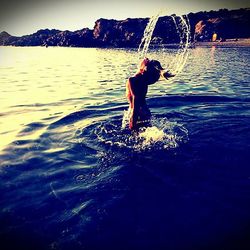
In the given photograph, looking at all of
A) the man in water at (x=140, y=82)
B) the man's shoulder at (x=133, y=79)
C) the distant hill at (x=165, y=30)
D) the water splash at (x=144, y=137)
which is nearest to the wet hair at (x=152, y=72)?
the man in water at (x=140, y=82)

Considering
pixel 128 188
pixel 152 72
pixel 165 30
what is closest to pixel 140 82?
pixel 152 72

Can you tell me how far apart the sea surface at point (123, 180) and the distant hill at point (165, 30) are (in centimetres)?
8163

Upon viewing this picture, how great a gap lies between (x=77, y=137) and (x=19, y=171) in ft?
8.24

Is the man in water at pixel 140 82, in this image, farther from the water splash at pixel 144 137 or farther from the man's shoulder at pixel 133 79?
the water splash at pixel 144 137

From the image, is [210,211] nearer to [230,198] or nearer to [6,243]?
[230,198]

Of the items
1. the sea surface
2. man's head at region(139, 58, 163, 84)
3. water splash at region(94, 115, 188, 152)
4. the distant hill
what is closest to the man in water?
man's head at region(139, 58, 163, 84)

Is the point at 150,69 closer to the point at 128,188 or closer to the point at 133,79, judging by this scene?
the point at 133,79

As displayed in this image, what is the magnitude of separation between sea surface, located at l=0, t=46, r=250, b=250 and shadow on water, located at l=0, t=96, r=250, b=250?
21mm

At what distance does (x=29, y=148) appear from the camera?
8.48 meters

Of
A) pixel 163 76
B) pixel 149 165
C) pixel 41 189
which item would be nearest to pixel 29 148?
pixel 41 189

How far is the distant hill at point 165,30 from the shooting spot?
9944 cm

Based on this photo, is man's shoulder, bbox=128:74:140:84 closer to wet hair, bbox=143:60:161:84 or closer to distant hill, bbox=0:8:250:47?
wet hair, bbox=143:60:161:84

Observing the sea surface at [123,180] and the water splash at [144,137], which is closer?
the sea surface at [123,180]

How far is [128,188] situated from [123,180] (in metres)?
0.34
